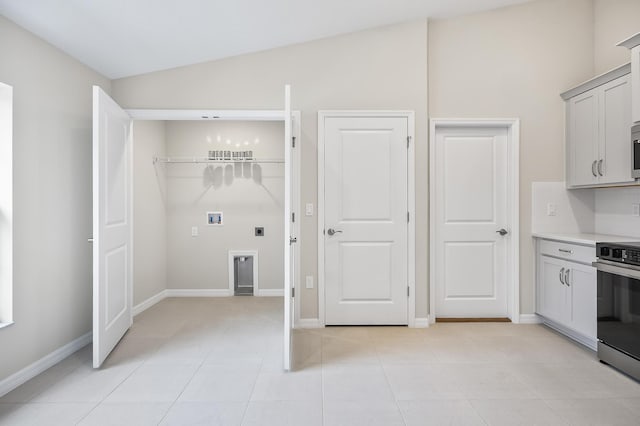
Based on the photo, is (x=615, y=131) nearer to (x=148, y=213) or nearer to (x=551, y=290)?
(x=551, y=290)

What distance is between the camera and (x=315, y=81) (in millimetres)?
3514

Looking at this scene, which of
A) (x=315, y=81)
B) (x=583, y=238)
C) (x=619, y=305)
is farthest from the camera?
(x=315, y=81)

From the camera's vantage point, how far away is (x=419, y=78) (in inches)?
139

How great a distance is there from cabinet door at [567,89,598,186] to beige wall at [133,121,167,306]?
455 centimetres

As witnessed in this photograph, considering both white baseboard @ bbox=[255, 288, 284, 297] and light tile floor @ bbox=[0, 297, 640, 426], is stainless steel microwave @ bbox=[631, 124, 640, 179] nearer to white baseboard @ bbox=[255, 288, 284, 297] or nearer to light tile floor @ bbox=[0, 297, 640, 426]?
light tile floor @ bbox=[0, 297, 640, 426]

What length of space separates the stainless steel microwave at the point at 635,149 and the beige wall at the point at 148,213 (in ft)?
15.2

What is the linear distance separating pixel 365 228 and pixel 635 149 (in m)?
2.18

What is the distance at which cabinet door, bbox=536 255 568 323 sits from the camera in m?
3.21

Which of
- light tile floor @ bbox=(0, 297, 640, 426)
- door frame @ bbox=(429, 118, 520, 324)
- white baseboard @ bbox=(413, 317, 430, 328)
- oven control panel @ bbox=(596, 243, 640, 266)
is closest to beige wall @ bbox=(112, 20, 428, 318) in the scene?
door frame @ bbox=(429, 118, 520, 324)

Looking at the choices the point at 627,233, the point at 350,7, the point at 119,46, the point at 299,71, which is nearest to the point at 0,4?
the point at 119,46

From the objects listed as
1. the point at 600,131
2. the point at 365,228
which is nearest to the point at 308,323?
the point at 365,228

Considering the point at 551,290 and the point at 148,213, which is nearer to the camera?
the point at 551,290

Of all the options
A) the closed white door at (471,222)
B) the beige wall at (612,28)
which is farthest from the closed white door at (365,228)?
the beige wall at (612,28)

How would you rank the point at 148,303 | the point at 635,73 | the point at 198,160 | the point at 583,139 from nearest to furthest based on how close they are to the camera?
1. the point at 635,73
2. the point at 583,139
3. the point at 148,303
4. the point at 198,160
